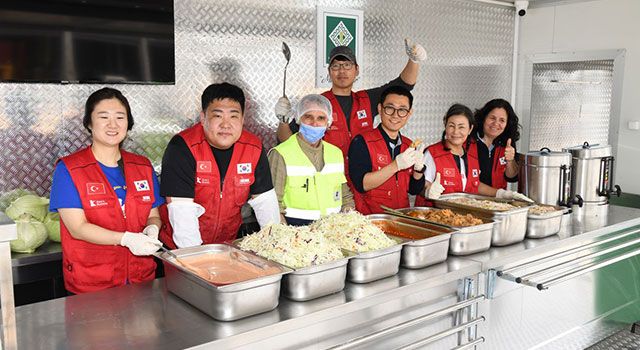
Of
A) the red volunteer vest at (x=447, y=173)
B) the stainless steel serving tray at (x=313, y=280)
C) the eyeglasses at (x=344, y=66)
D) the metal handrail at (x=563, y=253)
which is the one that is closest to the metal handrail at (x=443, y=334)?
the metal handrail at (x=563, y=253)

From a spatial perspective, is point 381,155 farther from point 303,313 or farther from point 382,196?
point 303,313

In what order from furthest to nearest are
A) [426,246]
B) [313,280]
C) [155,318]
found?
[426,246]
[313,280]
[155,318]

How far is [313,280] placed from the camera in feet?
7.33

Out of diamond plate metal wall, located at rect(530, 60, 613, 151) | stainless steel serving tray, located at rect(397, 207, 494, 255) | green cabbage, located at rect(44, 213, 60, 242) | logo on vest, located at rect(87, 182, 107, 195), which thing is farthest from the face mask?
diamond plate metal wall, located at rect(530, 60, 613, 151)

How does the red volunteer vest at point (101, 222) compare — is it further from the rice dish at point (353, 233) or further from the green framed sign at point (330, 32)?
the green framed sign at point (330, 32)

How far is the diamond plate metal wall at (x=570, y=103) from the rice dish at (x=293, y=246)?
4703 millimetres

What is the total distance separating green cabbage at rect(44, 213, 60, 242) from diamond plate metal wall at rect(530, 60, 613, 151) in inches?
206

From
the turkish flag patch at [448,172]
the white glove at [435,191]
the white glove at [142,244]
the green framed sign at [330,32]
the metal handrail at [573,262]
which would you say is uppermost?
the green framed sign at [330,32]

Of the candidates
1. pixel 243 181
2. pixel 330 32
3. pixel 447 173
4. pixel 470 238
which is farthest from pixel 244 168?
pixel 330 32

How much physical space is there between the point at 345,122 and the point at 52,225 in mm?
2296

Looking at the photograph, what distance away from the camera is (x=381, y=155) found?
392 centimetres

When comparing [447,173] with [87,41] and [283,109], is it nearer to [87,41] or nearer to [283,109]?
[283,109]

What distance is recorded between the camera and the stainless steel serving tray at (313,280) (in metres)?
2.22

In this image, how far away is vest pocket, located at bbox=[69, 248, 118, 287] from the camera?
281 centimetres
